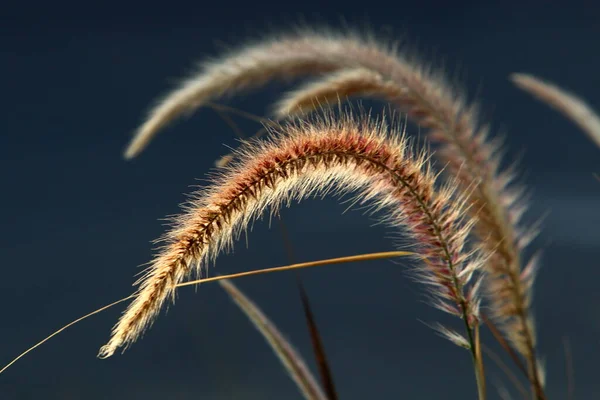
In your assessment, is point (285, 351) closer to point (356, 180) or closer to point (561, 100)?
point (356, 180)

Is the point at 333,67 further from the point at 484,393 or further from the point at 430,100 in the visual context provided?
the point at 484,393

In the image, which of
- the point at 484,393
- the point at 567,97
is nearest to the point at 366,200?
the point at 484,393

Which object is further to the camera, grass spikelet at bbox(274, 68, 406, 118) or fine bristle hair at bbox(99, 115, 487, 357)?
grass spikelet at bbox(274, 68, 406, 118)

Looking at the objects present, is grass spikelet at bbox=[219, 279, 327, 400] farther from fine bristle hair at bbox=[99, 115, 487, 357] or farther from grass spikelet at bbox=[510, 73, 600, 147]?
grass spikelet at bbox=[510, 73, 600, 147]

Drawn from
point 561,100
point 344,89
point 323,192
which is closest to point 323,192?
point 323,192

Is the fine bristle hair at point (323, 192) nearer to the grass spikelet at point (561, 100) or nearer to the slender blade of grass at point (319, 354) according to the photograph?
the slender blade of grass at point (319, 354)

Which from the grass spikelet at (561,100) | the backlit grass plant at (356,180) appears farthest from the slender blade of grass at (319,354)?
the grass spikelet at (561,100)

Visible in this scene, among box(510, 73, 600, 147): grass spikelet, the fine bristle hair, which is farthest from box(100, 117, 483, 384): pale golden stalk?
box(510, 73, 600, 147): grass spikelet
